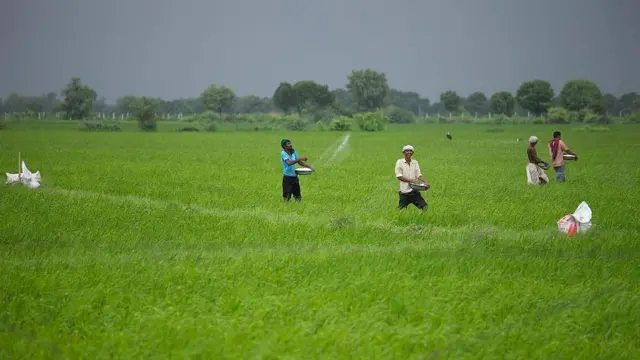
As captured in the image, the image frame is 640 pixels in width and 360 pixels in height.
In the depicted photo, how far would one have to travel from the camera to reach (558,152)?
20594 millimetres

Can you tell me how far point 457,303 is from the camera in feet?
28.8

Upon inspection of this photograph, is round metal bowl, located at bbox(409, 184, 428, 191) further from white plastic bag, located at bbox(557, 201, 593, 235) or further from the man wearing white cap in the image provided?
white plastic bag, located at bbox(557, 201, 593, 235)

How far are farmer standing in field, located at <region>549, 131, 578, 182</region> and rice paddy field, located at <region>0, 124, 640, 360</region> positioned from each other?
50.0 inches

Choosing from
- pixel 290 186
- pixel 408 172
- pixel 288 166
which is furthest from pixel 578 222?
pixel 290 186

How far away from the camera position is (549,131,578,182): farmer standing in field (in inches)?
795

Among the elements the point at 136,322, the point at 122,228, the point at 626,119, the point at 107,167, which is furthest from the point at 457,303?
the point at 626,119

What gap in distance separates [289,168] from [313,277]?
6.55 meters

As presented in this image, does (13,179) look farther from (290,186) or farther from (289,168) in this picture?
(289,168)

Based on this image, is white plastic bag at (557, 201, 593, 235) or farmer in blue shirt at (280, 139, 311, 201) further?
farmer in blue shirt at (280, 139, 311, 201)

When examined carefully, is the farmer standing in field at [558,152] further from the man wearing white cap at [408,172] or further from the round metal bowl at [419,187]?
the round metal bowl at [419,187]

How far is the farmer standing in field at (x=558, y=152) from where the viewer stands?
2020 centimetres

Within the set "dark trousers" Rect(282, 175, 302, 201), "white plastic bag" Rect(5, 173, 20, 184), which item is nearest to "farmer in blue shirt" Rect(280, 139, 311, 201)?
"dark trousers" Rect(282, 175, 302, 201)

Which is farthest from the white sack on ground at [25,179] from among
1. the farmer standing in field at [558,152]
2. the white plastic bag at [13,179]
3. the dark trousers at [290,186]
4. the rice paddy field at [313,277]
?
the farmer standing in field at [558,152]

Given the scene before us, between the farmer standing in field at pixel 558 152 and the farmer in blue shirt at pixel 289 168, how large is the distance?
6577 mm
